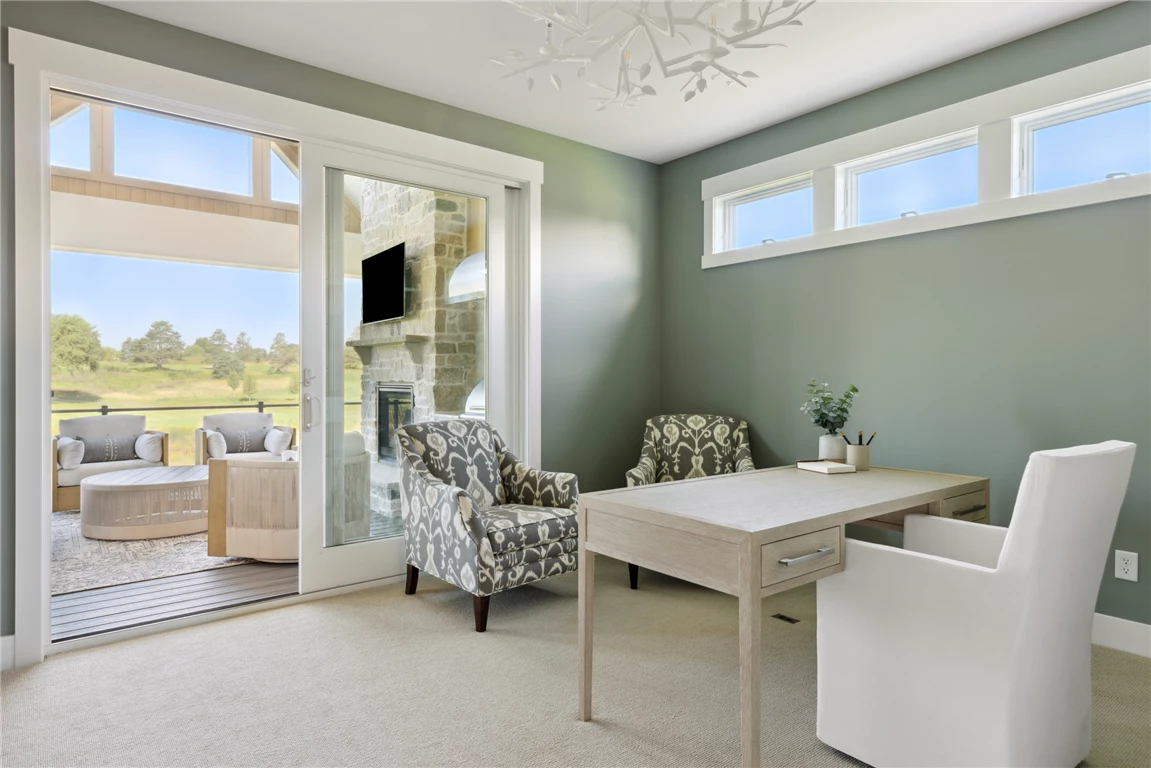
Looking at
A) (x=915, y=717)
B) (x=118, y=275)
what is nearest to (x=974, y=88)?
(x=915, y=717)

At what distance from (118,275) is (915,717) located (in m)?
7.34

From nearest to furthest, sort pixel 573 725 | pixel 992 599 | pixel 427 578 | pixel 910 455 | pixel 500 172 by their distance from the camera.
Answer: pixel 992 599 → pixel 573 725 → pixel 910 455 → pixel 427 578 → pixel 500 172

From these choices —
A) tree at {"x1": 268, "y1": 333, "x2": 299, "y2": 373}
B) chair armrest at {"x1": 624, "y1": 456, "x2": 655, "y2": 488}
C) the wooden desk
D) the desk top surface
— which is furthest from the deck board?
tree at {"x1": 268, "y1": 333, "x2": 299, "y2": 373}

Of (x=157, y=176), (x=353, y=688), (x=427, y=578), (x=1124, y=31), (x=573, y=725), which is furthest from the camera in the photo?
(x=157, y=176)

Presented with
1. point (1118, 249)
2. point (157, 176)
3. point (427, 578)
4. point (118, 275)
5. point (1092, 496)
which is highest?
point (157, 176)

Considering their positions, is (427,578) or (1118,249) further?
(427,578)

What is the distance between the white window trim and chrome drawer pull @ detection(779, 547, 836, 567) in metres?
2.08

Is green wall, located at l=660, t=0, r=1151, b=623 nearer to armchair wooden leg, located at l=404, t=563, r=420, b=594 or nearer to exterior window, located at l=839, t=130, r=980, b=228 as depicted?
exterior window, located at l=839, t=130, r=980, b=228

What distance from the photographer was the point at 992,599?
5.17 ft

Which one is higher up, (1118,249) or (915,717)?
(1118,249)

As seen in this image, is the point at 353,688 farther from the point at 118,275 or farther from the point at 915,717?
the point at 118,275

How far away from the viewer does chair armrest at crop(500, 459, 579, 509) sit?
3.38 metres

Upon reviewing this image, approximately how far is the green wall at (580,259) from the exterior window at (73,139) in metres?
3.94

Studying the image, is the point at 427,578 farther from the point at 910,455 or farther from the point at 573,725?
the point at 910,455
